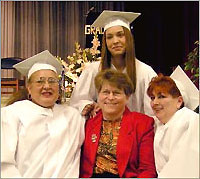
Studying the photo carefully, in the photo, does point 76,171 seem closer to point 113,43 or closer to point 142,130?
point 142,130

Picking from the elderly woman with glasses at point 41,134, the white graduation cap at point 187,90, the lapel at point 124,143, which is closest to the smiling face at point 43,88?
the elderly woman with glasses at point 41,134

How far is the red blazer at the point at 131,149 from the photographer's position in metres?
A: 2.13

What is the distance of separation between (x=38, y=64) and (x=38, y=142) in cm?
52

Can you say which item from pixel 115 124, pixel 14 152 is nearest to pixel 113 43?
pixel 115 124

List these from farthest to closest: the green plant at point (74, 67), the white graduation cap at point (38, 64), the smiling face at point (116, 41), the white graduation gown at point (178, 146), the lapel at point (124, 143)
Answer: the green plant at point (74, 67)
the smiling face at point (116, 41)
the white graduation cap at point (38, 64)
the lapel at point (124, 143)
the white graduation gown at point (178, 146)

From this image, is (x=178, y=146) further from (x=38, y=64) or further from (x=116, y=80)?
(x=38, y=64)

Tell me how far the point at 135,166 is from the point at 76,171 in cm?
36

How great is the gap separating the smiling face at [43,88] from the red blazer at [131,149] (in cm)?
32

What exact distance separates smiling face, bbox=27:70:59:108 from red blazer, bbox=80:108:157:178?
32cm

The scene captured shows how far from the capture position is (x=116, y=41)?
2465mm

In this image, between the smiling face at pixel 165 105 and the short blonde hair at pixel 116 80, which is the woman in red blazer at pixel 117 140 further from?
the smiling face at pixel 165 105

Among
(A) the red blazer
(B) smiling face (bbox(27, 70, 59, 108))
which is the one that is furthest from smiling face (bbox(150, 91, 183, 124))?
(B) smiling face (bbox(27, 70, 59, 108))

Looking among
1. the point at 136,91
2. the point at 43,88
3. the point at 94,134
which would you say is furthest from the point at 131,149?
the point at 43,88

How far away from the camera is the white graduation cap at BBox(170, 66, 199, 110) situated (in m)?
2.19
